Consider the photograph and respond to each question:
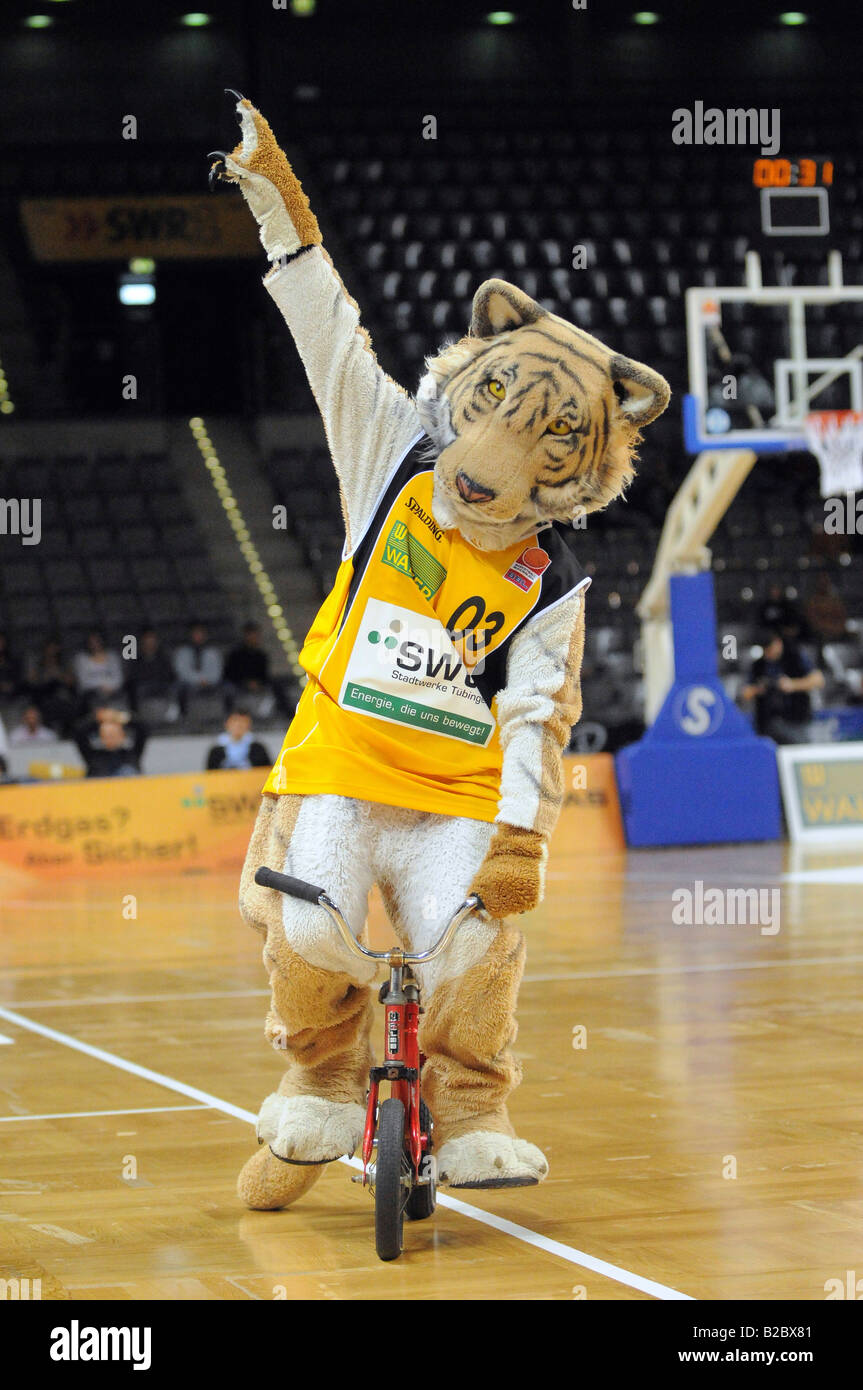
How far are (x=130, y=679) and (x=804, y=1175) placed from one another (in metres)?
11.6

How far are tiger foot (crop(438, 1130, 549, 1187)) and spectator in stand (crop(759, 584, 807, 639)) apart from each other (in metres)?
11.2

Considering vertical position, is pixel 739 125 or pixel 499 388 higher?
pixel 739 125

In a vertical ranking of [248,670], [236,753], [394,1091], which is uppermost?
[248,670]

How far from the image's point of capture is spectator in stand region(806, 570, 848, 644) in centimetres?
1566

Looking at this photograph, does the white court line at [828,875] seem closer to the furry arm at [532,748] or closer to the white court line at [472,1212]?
the white court line at [472,1212]

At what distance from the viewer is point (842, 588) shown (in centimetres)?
1712

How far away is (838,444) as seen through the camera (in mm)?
12047

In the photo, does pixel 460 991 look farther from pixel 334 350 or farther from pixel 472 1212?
pixel 334 350

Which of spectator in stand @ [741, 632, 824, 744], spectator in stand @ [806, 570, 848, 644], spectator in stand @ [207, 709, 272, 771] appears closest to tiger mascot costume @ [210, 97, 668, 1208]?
spectator in stand @ [207, 709, 272, 771]

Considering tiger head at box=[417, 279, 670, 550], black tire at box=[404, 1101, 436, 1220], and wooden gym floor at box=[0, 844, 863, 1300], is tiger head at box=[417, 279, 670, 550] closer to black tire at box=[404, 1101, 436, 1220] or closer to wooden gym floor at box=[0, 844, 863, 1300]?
black tire at box=[404, 1101, 436, 1220]

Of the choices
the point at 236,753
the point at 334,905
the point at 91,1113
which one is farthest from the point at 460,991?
the point at 236,753

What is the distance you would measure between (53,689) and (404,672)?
10.9 metres
